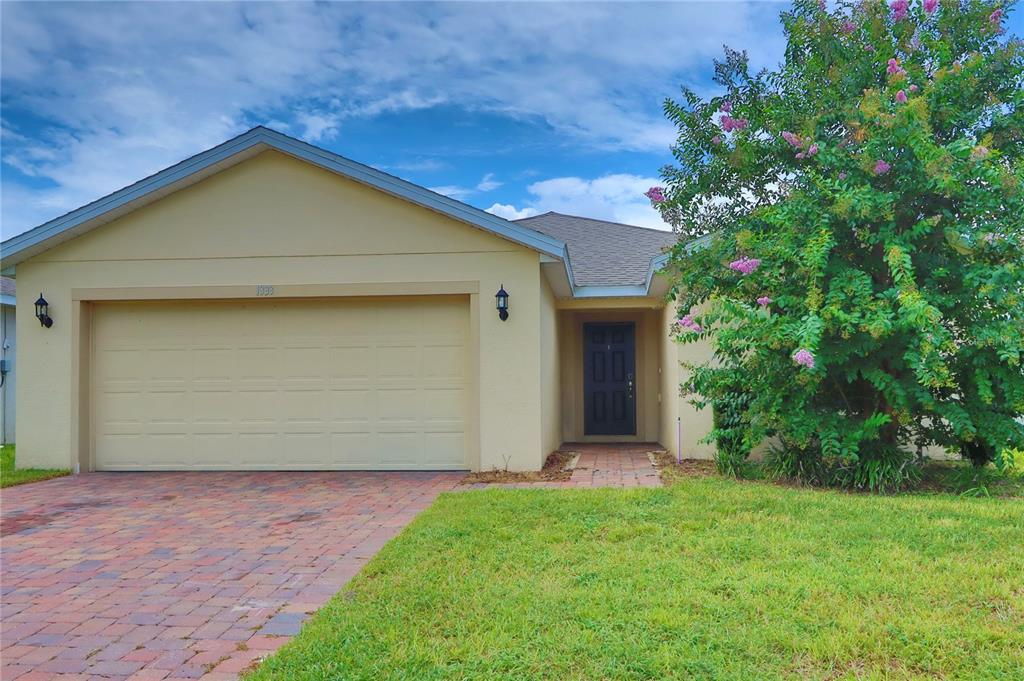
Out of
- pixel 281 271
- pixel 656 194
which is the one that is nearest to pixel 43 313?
pixel 281 271

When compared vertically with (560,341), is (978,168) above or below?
above

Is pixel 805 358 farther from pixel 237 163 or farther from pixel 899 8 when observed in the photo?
pixel 237 163

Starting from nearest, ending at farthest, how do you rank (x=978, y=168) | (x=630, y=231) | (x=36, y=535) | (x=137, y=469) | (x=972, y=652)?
(x=972, y=652)
(x=36, y=535)
(x=978, y=168)
(x=137, y=469)
(x=630, y=231)

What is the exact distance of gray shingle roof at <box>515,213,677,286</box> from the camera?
10672 millimetres

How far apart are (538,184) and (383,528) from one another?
49.6ft

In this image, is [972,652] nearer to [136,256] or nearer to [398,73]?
[136,256]

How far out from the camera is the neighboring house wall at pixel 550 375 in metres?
8.95

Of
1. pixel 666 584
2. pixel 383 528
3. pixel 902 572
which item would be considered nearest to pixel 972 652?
pixel 902 572

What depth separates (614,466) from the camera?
8914 mm

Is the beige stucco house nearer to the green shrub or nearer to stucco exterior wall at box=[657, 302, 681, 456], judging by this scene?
stucco exterior wall at box=[657, 302, 681, 456]

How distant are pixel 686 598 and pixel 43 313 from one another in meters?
8.81

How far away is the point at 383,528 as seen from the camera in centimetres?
577

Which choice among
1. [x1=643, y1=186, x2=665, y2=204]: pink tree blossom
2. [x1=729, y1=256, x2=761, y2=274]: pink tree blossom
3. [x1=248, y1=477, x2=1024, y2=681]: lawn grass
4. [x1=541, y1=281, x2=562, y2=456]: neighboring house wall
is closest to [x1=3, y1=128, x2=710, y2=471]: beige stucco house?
[x1=541, y1=281, x2=562, y2=456]: neighboring house wall

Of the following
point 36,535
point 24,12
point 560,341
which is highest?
point 24,12
